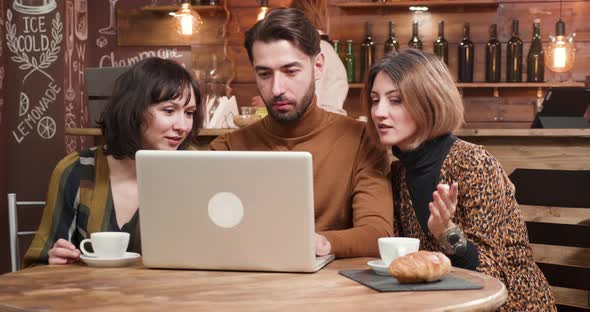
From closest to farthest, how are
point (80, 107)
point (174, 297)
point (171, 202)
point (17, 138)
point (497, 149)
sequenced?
1. point (174, 297)
2. point (171, 202)
3. point (497, 149)
4. point (17, 138)
5. point (80, 107)

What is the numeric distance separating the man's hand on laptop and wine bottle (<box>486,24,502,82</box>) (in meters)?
4.00

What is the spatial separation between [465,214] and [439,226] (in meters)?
0.22

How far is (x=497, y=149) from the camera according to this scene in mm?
3348

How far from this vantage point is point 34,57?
4977 mm

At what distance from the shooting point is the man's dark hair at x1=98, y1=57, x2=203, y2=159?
2246 mm

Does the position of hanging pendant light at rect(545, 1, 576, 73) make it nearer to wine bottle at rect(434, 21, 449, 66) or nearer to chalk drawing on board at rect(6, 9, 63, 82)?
wine bottle at rect(434, 21, 449, 66)

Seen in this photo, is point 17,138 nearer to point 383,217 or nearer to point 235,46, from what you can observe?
point 235,46

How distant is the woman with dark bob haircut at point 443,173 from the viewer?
6.77 feet

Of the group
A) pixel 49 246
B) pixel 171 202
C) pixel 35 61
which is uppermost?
pixel 35 61

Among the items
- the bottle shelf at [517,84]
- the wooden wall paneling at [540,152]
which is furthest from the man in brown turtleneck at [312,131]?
the bottle shelf at [517,84]

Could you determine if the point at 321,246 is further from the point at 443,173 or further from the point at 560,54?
the point at 560,54

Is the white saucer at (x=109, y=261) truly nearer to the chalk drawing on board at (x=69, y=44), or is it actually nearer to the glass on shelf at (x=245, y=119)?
the glass on shelf at (x=245, y=119)

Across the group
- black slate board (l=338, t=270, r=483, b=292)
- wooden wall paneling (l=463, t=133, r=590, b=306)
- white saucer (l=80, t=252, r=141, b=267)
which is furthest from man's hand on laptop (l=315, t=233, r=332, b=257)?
wooden wall paneling (l=463, t=133, r=590, b=306)

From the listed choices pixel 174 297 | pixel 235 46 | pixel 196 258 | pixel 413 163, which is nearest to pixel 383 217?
pixel 413 163
